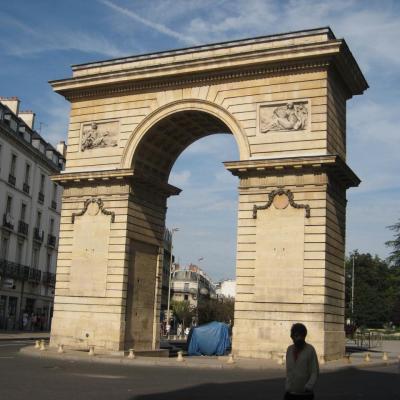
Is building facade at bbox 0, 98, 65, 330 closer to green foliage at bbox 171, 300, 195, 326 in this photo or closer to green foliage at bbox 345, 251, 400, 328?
green foliage at bbox 171, 300, 195, 326

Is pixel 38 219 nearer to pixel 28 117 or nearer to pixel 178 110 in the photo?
pixel 28 117

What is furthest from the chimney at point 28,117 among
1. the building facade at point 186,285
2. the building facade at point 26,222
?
the building facade at point 186,285

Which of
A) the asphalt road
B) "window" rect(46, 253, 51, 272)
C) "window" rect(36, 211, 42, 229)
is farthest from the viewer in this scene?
"window" rect(46, 253, 51, 272)

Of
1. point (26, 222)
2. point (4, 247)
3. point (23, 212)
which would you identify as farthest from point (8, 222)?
point (26, 222)

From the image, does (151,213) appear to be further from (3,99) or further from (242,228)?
(3,99)

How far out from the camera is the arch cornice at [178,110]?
94.3 ft

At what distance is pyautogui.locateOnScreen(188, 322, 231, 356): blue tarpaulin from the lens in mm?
32625

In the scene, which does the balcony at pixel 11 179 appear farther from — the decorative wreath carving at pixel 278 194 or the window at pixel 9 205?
the decorative wreath carving at pixel 278 194

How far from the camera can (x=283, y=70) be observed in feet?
92.5

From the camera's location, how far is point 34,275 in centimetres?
5569

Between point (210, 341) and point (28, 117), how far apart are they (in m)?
36.5

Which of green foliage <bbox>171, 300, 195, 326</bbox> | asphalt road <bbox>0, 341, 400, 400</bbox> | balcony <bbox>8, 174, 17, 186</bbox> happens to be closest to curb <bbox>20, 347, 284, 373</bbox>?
asphalt road <bbox>0, 341, 400, 400</bbox>

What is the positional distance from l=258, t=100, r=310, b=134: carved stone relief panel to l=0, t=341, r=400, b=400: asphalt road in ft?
34.4

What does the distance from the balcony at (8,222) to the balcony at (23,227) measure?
168 cm
